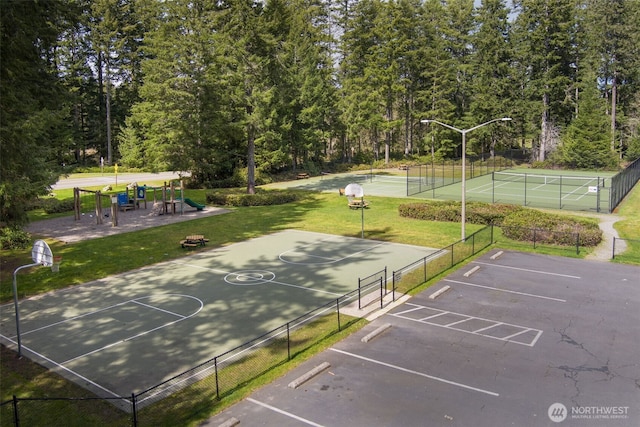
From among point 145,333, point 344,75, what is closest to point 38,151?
point 145,333

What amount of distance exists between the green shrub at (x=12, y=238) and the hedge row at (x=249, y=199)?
20412mm

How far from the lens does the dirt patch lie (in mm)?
31891

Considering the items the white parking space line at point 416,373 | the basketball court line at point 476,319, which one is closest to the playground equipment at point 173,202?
the basketball court line at point 476,319

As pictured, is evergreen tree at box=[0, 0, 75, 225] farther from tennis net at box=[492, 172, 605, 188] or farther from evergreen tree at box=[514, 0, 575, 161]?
evergreen tree at box=[514, 0, 575, 161]

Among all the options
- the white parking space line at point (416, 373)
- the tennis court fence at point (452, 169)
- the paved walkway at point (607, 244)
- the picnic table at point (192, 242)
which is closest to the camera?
the white parking space line at point (416, 373)

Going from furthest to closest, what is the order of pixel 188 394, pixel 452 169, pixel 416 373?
pixel 452 169 → pixel 416 373 → pixel 188 394

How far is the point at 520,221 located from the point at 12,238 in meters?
27.2

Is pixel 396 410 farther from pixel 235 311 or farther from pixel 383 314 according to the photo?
pixel 235 311

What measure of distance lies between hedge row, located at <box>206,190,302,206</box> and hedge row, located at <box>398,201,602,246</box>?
1212 centimetres

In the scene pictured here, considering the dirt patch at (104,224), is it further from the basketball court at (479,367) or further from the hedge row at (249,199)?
the basketball court at (479,367)

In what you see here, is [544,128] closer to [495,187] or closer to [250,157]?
[495,187]

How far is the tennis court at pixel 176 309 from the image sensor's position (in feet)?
48.2

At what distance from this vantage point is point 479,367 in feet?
45.9

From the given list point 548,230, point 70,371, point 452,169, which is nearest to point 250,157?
point 452,169
